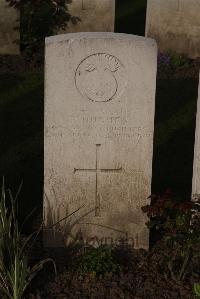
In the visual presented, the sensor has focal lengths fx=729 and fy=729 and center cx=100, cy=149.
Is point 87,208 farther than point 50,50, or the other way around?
point 87,208

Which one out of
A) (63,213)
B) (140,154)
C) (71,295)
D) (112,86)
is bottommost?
(71,295)

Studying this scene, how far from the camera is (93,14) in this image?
11594 mm

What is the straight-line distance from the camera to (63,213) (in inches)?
242

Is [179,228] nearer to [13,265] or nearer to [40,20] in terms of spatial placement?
[13,265]

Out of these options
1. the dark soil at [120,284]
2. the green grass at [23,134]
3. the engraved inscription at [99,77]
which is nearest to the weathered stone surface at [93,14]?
the green grass at [23,134]

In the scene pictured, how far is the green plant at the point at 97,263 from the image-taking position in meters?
5.76

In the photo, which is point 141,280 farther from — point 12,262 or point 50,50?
point 50,50

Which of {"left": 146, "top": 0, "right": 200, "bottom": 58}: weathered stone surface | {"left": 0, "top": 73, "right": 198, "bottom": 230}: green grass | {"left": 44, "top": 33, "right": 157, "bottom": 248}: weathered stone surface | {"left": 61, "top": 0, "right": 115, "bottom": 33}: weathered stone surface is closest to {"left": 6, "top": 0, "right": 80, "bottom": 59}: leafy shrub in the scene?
{"left": 61, "top": 0, "right": 115, "bottom": 33}: weathered stone surface

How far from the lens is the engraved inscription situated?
19.1 ft

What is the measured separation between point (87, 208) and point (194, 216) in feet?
2.99

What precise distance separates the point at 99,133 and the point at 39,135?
9.38 ft

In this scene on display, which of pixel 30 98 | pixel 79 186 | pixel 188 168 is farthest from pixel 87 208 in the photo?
pixel 30 98

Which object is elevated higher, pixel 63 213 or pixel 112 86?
pixel 112 86

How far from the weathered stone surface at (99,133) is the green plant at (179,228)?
0.28 metres
